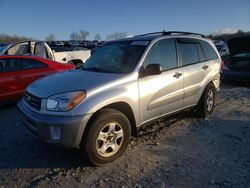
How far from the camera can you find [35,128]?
12.5 ft

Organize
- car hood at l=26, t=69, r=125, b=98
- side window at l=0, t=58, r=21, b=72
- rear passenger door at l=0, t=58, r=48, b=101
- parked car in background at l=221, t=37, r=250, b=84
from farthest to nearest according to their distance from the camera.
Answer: parked car in background at l=221, t=37, r=250, b=84 → side window at l=0, t=58, r=21, b=72 → rear passenger door at l=0, t=58, r=48, b=101 → car hood at l=26, t=69, r=125, b=98

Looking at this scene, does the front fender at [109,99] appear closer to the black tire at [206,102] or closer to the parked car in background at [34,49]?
the black tire at [206,102]

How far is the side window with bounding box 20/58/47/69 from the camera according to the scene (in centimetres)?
743

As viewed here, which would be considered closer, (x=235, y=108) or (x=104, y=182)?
(x=104, y=182)

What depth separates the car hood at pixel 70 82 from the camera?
3.88 meters

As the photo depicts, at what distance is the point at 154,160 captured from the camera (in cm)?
412

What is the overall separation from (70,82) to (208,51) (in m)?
3.36

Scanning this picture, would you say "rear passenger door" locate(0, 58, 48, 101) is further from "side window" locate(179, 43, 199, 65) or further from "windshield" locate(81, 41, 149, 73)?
"side window" locate(179, 43, 199, 65)

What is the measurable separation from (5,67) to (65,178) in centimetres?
444

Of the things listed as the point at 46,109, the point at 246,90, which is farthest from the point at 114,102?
the point at 246,90

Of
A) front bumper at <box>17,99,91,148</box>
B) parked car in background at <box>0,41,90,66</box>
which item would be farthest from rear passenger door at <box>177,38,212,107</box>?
parked car in background at <box>0,41,90,66</box>

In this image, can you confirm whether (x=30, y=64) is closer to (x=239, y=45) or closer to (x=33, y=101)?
(x=33, y=101)

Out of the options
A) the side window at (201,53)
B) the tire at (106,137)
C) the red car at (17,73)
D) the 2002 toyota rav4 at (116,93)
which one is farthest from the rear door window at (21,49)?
the tire at (106,137)

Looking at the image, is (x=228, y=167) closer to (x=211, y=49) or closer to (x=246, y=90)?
(x=211, y=49)
